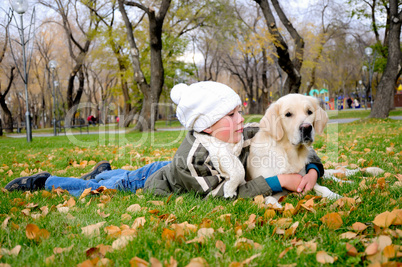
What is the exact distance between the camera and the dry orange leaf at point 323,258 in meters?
1.66

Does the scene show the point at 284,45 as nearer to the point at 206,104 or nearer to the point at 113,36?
the point at 206,104

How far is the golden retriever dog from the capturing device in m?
3.05

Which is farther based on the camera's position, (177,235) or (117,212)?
(117,212)

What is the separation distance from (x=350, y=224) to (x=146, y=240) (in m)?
1.47

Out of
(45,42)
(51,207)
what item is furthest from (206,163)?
(45,42)

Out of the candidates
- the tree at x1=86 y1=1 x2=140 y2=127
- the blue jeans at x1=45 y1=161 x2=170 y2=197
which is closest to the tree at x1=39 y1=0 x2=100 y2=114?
the tree at x1=86 y1=1 x2=140 y2=127

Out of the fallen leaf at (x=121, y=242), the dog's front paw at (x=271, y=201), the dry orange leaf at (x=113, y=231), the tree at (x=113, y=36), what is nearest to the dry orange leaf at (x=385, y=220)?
the dog's front paw at (x=271, y=201)

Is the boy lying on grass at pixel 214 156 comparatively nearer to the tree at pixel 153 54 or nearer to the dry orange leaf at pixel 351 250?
the dry orange leaf at pixel 351 250

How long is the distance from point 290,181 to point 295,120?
2.01ft

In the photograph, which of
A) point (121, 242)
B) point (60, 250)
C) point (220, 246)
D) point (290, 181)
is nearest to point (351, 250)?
Result: point (220, 246)

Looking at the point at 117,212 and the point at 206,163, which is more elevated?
the point at 206,163

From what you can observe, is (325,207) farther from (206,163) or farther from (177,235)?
(177,235)

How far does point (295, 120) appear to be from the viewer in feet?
10.0

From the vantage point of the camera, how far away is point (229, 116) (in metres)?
3.10
